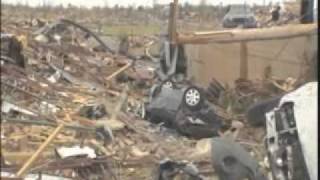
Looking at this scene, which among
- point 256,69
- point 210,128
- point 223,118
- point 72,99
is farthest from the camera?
point 256,69

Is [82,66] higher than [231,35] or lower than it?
lower

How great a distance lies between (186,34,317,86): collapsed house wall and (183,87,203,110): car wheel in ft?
10.0

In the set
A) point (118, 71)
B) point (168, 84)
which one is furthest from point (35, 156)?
point (118, 71)

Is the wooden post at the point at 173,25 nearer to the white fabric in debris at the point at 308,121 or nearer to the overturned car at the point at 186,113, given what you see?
the overturned car at the point at 186,113

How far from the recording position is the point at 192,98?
11133mm

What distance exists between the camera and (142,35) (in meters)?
29.5

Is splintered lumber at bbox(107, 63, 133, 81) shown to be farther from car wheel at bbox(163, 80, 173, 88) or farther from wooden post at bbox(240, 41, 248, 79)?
car wheel at bbox(163, 80, 173, 88)

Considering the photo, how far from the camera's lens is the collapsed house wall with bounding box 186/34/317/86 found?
14094mm

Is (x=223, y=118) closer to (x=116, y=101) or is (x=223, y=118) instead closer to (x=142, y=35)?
(x=116, y=101)

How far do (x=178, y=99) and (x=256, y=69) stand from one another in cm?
383

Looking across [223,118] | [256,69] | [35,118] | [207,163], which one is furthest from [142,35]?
[207,163]

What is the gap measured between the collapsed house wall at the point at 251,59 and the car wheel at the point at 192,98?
10.0ft

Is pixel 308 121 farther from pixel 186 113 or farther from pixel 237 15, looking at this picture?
pixel 237 15

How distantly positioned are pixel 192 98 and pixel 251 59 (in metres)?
3.93
